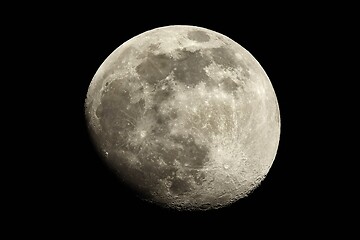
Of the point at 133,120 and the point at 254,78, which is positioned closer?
the point at 133,120

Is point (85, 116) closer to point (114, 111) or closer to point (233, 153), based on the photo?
point (114, 111)

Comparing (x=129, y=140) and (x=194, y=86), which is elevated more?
(x=194, y=86)

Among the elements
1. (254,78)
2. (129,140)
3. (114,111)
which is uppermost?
(254,78)

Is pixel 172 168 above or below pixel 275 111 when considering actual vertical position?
below

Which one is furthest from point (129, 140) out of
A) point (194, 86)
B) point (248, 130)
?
point (248, 130)

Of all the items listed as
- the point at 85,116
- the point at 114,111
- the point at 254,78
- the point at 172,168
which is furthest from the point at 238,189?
the point at 85,116

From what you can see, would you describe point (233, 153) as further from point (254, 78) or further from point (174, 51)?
point (174, 51)
